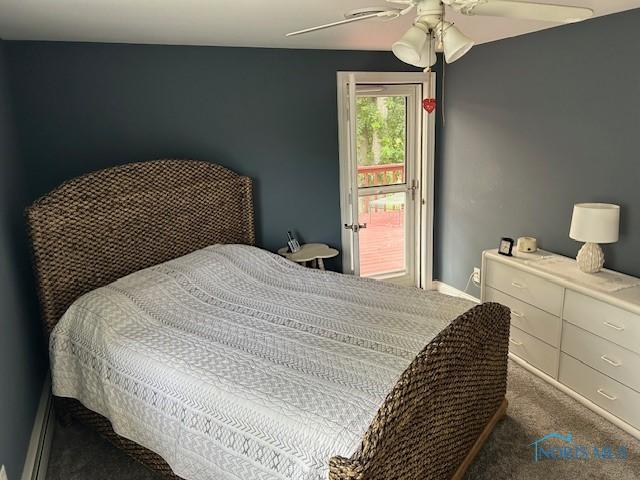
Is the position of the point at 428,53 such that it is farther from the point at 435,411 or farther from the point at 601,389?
the point at 601,389

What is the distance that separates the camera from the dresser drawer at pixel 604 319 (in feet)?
8.02

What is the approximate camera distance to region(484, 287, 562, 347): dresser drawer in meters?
2.90

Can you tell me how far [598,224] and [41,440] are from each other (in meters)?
3.10

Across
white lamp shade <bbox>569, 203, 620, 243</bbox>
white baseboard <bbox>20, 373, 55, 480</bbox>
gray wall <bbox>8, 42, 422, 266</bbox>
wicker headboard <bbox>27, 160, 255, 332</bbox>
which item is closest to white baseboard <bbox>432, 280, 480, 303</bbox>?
gray wall <bbox>8, 42, 422, 266</bbox>

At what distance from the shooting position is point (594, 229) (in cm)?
269

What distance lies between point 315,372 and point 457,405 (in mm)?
606

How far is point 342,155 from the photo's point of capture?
378cm

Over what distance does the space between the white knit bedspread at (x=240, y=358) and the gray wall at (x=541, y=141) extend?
3.96 ft

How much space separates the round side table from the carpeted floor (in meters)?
1.52

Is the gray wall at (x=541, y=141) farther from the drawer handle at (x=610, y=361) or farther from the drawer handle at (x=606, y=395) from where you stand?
the drawer handle at (x=606, y=395)

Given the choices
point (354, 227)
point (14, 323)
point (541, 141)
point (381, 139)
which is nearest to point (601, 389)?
point (541, 141)

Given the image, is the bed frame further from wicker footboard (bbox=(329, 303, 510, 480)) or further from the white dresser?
the white dresser

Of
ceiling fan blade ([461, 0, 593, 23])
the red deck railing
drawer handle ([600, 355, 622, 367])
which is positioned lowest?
drawer handle ([600, 355, 622, 367])

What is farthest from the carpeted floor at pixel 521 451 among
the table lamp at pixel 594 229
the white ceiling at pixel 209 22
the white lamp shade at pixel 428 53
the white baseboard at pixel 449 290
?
the white ceiling at pixel 209 22
